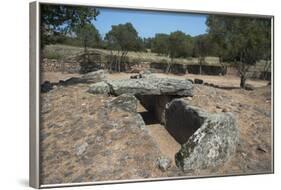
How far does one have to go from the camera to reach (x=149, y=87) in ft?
24.4

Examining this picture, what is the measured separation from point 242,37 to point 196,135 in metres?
1.77

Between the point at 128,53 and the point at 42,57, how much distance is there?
4.03 ft

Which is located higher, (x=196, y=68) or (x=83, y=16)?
(x=83, y=16)

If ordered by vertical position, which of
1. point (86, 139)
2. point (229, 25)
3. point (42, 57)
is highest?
point (229, 25)

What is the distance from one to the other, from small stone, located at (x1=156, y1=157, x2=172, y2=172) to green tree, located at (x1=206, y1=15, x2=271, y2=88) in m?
1.77

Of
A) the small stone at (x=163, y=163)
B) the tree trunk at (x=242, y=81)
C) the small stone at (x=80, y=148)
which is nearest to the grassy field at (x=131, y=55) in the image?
the tree trunk at (x=242, y=81)

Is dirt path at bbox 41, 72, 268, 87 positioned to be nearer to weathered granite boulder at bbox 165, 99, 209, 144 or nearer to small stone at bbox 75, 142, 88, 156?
weathered granite boulder at bbox 165, 99, 209, 144

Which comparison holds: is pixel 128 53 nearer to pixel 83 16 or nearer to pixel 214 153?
pixel 83 16

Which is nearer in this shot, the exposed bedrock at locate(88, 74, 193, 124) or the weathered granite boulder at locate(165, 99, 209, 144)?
the exposed bedrock at locate(88, 74, 193, 124)

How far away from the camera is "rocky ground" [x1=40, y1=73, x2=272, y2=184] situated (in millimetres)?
6867

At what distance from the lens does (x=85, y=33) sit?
23.2 ft

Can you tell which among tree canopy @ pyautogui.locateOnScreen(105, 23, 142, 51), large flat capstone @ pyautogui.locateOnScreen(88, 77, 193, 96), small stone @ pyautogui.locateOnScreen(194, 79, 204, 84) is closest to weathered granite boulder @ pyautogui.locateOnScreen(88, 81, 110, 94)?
large flat capstone @ pyautogui.locateOnScreen(88, 77, 193, 96)

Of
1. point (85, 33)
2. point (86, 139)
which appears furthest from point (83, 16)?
point (86, 139)

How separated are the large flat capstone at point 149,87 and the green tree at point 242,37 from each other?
937mm
